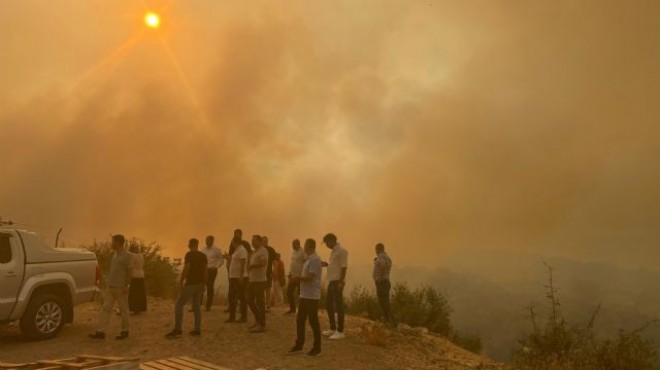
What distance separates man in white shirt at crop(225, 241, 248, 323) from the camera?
37.3ft

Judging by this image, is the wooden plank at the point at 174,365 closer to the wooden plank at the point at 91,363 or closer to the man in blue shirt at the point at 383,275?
the wooden plank at the point at 91,363

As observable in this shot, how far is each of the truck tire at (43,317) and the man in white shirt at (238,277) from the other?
11.3ft

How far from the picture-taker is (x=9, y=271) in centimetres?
934

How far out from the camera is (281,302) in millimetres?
15836

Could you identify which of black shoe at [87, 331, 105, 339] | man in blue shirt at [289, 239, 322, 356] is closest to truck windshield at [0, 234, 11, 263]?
black shoe at [87, 331, 105, 339]

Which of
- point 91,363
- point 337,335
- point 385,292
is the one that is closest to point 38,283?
point 91,363

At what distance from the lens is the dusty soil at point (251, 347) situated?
29.7ft

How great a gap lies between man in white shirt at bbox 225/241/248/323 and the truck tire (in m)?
3.44

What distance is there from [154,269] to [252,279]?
1017 centimetres

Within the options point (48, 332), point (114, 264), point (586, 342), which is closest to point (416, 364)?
point (586, 342)

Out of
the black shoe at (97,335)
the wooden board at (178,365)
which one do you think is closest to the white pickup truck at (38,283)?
the black shoe at (97,335)

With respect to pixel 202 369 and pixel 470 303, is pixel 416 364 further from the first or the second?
pixel 470 303

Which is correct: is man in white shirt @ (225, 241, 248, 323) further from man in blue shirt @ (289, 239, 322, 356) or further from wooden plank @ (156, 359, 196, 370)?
wooden plank @ (156, 359, 196, 370)

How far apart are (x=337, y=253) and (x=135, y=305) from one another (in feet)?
20.8
